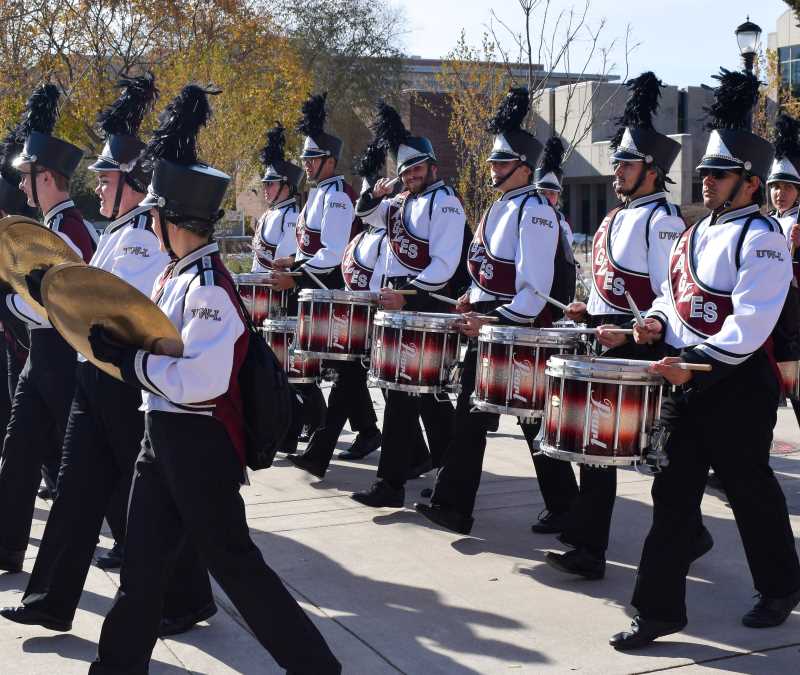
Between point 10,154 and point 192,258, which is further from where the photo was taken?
point 10,154

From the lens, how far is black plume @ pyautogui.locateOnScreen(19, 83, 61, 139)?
6.50 meters

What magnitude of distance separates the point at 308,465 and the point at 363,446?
98cm

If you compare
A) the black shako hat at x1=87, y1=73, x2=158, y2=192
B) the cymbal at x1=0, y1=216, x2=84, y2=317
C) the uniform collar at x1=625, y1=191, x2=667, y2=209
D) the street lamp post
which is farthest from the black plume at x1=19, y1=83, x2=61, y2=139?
the street lamp post

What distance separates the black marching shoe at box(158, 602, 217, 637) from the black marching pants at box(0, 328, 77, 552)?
1.13 m

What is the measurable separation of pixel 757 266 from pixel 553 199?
621cm

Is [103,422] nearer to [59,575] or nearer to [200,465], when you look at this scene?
[59,575]

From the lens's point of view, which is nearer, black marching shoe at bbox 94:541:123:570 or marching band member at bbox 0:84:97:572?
marching band member at bbox 0:84:97:572

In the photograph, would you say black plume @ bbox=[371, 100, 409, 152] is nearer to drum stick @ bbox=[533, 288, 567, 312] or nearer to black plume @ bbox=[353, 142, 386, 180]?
black plume @ bbox=[353, 142, 386, 180]

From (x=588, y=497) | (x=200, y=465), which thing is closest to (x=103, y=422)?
(x=200, y=465)

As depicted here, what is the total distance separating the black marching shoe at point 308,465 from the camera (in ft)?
24.7

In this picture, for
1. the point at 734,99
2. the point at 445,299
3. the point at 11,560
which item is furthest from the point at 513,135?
the point at 11,560

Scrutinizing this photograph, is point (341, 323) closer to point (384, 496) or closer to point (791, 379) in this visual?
point (384, 496)

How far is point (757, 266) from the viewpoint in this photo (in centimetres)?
445

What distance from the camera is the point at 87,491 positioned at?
464 centimetres
